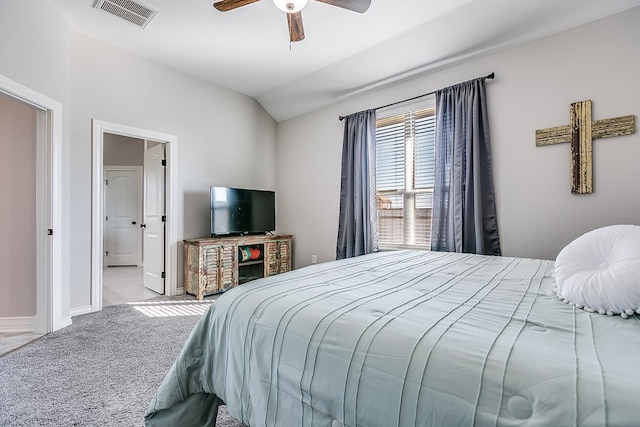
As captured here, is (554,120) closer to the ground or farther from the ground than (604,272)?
farther from the ground

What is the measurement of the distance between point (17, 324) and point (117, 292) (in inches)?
54.8

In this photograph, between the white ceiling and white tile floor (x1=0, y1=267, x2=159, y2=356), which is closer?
white tile floor (x1=0, y1=267, x2=159, y2=356)

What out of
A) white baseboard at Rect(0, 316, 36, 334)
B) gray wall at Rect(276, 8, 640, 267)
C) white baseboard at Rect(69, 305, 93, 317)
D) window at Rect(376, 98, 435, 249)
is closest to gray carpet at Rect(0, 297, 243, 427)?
white baseboard at Rect(69, 305, 93, 317)

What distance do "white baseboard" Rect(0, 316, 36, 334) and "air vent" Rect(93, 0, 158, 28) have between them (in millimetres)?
2885

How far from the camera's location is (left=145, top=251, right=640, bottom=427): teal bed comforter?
0.58 m

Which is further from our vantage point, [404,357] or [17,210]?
[17,210]

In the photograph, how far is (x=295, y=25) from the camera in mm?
2350

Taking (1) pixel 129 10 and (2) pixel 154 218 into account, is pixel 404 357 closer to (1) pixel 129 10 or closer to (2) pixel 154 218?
(1) pixel 129 10

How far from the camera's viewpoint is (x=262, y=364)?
0.98 m

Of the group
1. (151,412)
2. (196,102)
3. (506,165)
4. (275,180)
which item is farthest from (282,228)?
(151,412)

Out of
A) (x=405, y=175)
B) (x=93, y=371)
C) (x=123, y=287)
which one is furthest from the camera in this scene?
(x=123, y=287)

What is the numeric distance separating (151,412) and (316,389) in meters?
0.81

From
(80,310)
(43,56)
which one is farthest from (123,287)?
(43,56)

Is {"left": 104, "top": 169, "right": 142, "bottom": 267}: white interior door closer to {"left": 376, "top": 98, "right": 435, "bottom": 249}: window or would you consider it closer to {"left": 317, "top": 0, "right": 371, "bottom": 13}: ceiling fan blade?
{"left": 376, "top": 98, "right": 435, "bottom": 249}: window
